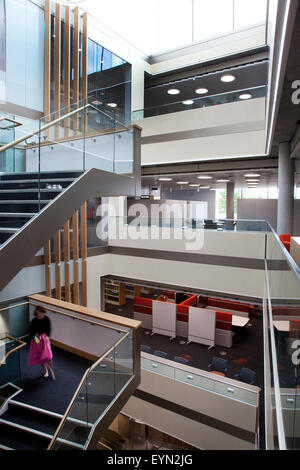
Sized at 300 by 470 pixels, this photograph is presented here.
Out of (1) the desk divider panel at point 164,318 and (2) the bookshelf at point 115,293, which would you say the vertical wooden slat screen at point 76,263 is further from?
(2) the bookshelf at point 115,293

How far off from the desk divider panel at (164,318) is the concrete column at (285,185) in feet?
16.3

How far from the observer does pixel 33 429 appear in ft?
14.0

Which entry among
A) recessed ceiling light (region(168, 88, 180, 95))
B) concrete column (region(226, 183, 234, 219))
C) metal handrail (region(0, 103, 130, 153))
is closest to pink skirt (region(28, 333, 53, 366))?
metal handrail (region(0, 103, 130, 153))

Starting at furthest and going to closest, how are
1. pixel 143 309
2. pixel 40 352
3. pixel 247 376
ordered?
pixel 143 309 → pixel 247 376 → pixel 40 352

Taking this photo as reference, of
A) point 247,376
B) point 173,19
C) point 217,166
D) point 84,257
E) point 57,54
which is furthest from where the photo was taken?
point 173,19

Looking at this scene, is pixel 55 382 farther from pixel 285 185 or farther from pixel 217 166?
pixel 217 166

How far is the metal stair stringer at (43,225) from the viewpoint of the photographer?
3164mm

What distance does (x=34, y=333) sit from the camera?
5309 mm

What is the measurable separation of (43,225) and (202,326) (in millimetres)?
8478

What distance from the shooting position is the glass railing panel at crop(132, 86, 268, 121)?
9680mm

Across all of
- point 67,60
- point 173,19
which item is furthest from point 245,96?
point 173,19

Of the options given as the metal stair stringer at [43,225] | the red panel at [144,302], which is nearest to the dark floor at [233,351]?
the red panel at [144,302]

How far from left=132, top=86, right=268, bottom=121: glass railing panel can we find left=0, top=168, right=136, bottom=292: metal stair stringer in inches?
265

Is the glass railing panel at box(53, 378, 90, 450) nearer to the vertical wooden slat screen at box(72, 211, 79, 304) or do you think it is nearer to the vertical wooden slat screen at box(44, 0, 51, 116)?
the vertical wooden slat screen at box(72, 211, 79, 304)
